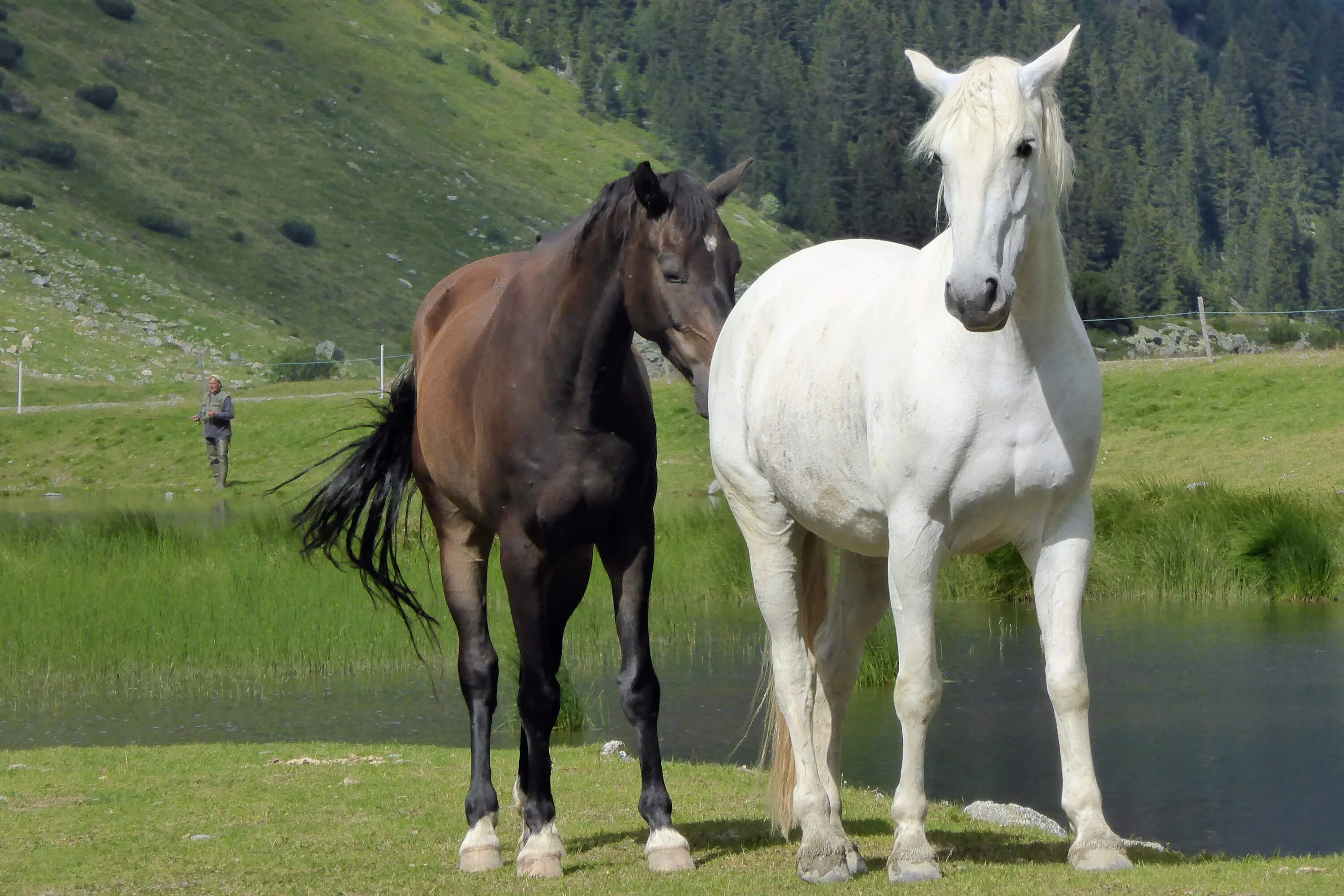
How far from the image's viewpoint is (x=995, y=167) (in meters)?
4.36

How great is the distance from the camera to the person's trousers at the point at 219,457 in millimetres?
29875

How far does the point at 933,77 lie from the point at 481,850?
322 cm

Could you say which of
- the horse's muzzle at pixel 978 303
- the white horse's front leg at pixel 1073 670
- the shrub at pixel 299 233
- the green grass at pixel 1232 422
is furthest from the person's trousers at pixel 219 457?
Answer: the shrub at pixel 299 233

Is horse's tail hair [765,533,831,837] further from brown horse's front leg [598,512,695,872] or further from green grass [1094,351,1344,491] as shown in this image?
green grass [1094,351,1344,491]

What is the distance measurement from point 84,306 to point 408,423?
54.7 m

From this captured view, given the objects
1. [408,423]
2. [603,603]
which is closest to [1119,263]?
[603,603]

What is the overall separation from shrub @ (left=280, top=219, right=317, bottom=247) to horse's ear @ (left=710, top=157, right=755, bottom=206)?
82488mm

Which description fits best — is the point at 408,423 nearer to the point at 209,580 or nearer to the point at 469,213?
the point at 209,580

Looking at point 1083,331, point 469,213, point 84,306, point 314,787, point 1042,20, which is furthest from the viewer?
point 1042,20

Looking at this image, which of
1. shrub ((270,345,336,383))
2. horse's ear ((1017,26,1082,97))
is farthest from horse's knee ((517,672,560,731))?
shrub ((270,345,336,383))

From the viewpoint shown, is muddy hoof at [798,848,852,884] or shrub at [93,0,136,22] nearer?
muddy hoof at [798,848,852,884]

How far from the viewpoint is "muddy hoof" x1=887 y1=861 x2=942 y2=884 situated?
4.76 meters

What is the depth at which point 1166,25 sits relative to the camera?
176625mm

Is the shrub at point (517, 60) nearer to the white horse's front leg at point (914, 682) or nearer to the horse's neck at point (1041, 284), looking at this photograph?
the horse's neck at point (1041, 284)
